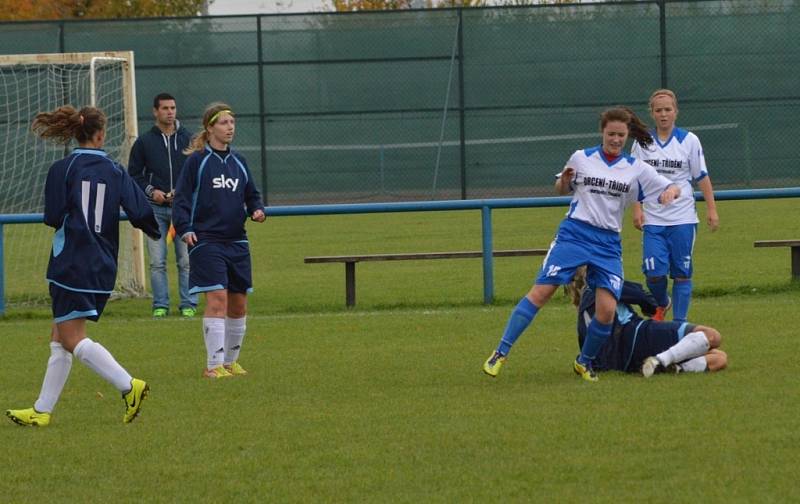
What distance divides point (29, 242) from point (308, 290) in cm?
591

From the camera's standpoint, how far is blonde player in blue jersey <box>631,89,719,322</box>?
10016 millimetres

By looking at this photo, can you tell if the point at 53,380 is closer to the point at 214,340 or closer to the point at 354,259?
the point at 214,340

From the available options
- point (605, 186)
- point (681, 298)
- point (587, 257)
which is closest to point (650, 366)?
point (587, 257)

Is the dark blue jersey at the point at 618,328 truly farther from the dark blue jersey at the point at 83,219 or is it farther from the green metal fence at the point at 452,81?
the green metal fence at the point at 452,81

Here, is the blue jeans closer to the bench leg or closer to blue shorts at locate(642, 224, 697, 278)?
the bench leg

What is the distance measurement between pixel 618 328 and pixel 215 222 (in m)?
2.65

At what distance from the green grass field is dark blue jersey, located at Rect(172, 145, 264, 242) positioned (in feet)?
3.15

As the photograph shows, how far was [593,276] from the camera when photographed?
8359 millimetres

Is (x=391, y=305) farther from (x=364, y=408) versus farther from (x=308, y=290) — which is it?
(x=364, y=408)

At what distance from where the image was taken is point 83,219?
743 centimetres

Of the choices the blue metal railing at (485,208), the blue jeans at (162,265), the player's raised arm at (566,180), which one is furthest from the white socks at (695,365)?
the blue jeans at (162,265)

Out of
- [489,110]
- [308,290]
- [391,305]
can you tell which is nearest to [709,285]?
[391,305]

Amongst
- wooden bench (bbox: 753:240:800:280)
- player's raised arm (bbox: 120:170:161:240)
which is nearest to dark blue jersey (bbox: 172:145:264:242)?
player's raised arm (bbox: 120:170:161:240)

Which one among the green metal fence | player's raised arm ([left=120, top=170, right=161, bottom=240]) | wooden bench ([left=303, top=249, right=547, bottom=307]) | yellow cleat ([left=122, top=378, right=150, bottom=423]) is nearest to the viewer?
yellow cleat ([left=122, top=378, right=150, bottom=423])
